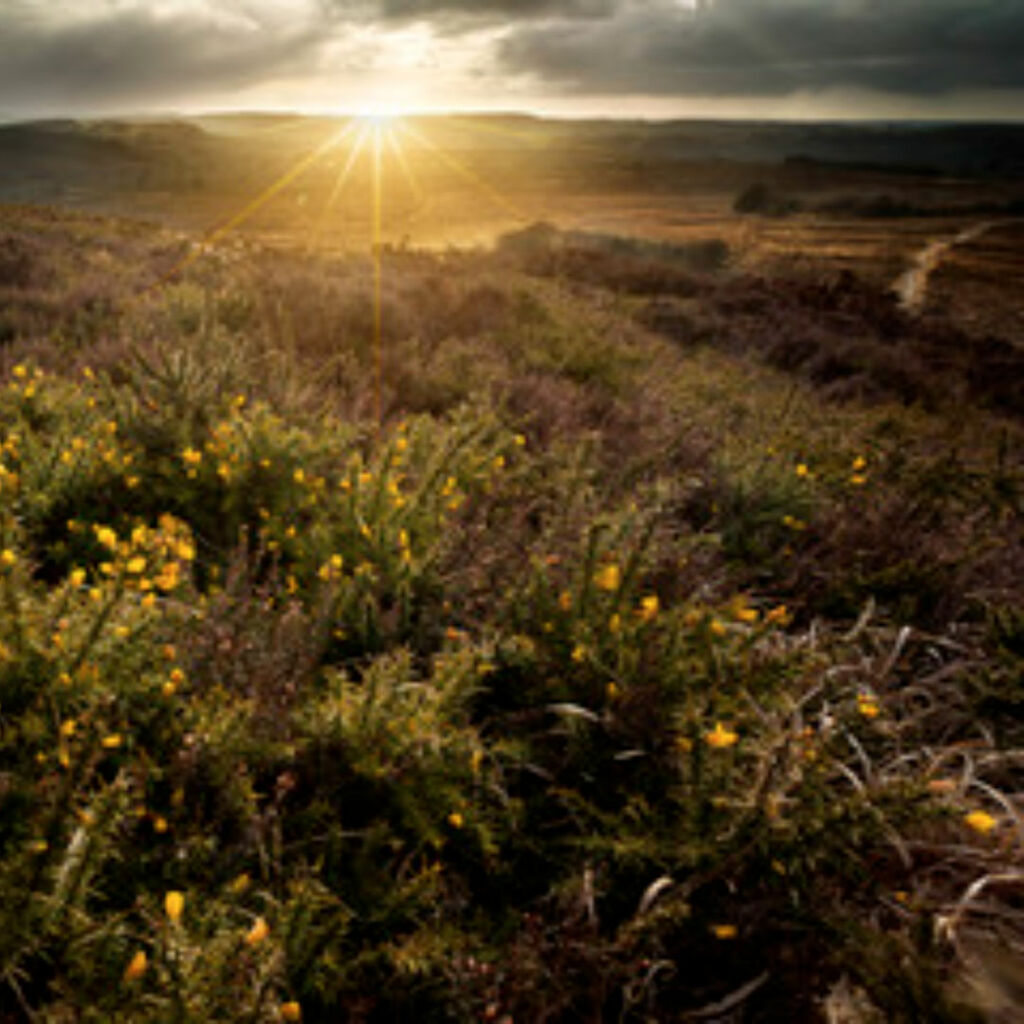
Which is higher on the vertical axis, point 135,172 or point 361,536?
point 135,172

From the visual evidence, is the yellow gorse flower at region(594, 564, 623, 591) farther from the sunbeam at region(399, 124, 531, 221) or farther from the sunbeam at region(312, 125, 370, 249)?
the sunbeam at region(399, 124, 531, 221)

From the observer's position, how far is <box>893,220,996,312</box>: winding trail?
75.1ft

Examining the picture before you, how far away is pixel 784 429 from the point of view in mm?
5133

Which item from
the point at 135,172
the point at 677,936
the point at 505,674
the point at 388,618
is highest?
the point at 135,172

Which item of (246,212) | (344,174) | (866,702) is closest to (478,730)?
(866,702)

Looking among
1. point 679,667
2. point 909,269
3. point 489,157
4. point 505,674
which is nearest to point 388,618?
point 505,674

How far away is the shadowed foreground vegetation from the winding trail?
59.6 ft

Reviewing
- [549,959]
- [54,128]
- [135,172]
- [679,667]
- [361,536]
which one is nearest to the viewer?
[549,959]

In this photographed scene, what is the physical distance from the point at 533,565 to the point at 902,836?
4.85ft

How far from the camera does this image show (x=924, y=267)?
32.8m

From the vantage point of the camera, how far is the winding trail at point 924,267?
2288 cm

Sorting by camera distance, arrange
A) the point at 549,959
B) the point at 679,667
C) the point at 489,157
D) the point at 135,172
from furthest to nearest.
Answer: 1. the point at 489,157
2. the point at 135,172
3. the point at 679,667
4. the point at 549,959

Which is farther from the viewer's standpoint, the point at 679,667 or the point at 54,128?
the point at 54,128

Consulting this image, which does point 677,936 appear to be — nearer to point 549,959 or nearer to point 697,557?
point 549,959
